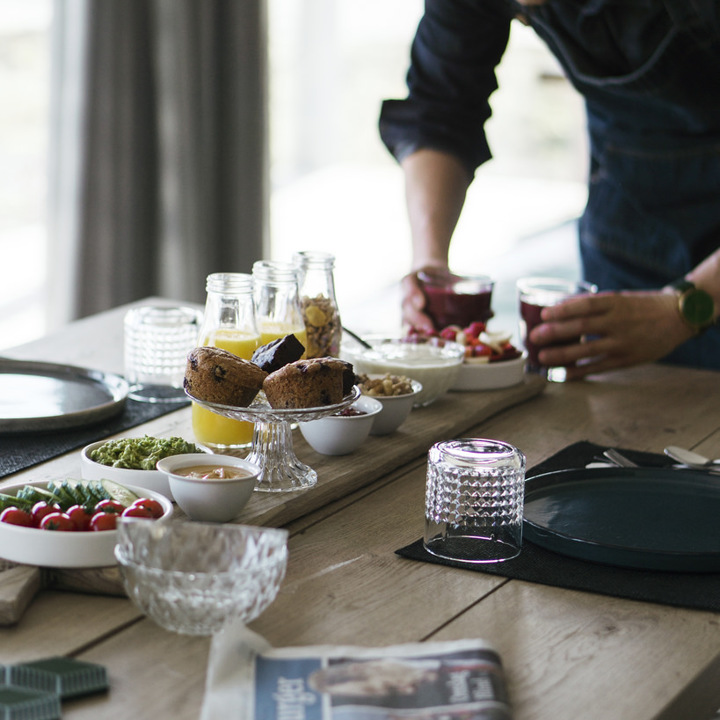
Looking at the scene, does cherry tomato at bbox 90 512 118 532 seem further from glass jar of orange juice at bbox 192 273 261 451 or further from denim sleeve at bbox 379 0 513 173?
denim sleeve at bbox 379 0 513 173

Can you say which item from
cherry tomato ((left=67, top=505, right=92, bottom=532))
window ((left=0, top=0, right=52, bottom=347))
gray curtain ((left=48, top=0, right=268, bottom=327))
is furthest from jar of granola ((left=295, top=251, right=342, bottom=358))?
window ((left=0, top=0, right=52, bottom=347))

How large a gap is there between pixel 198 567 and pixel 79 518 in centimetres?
18

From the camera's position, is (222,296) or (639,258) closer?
(222,296)

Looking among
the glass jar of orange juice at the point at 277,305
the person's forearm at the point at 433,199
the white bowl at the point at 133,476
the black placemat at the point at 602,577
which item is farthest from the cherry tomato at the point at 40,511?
the person's forearm at the point at 433,199

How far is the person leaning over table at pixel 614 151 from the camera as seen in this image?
191cm

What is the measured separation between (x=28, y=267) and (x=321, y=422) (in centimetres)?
354

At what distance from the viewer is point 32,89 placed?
164 inches

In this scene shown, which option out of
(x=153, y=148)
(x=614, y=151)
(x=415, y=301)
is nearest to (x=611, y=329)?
(x=415, y=301)

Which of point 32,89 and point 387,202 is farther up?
point 32,89

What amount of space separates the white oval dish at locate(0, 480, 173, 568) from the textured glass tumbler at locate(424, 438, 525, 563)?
0.31 metres

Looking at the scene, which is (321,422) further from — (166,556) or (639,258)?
(639,258)

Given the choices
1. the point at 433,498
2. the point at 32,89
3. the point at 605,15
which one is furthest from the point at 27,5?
the point at 433,498

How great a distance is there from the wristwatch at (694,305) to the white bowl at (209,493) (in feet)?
3.46

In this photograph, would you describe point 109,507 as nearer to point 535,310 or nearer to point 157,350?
point 157,350
